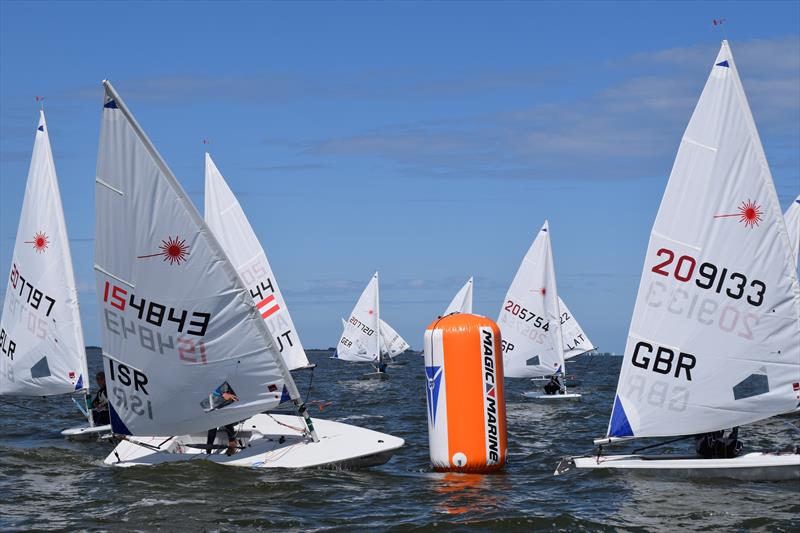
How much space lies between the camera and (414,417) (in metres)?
27.2

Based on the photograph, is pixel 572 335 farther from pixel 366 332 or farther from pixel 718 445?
pixel 718 445

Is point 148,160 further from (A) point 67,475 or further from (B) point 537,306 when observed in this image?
(B) point 537,306

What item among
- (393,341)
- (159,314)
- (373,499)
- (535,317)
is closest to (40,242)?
(159,314)

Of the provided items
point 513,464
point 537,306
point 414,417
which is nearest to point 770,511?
point 513,464

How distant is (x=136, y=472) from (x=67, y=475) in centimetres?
151

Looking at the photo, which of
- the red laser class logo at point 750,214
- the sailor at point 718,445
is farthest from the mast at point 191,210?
the red laser class logo at point 750,214

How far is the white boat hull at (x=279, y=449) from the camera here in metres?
15.7

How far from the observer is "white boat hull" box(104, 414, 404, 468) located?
15.7m

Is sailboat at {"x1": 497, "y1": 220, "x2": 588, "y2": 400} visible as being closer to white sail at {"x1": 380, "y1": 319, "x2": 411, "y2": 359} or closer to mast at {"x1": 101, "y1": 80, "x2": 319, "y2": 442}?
mast at {"x1": 101, "y1": 80, "x2": 319, "y2": 442}

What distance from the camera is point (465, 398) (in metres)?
15.2

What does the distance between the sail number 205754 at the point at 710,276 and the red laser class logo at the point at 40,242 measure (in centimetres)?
1253

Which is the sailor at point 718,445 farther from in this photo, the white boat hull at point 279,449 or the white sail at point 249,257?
the white sail at point 249,257

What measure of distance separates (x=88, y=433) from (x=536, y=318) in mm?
18688

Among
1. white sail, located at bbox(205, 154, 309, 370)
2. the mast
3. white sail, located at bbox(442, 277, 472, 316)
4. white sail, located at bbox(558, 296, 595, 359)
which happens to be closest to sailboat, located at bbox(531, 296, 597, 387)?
white sail, located at bbox(558, 296, 595, 359)
